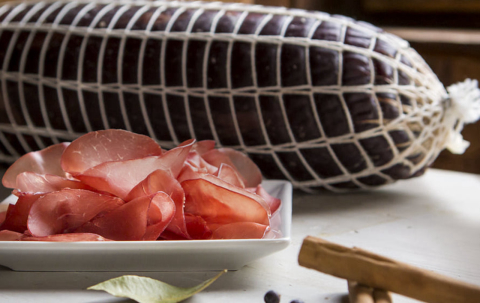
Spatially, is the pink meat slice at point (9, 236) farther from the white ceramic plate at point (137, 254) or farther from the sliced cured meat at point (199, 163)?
the sliced cured meat at point (199, 163)

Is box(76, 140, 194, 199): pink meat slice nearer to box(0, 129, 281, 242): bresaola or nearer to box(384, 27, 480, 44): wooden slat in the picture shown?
box(0, 129, 281, 242): bresaola

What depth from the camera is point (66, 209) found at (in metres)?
0.38

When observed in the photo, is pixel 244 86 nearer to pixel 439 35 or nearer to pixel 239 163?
pixel 239 163

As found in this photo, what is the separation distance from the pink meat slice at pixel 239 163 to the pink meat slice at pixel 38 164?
132 millimetres

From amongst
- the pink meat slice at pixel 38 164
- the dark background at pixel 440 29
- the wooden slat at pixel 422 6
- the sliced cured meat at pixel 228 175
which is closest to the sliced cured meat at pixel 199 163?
the sliced cured meat at pixel 228 175

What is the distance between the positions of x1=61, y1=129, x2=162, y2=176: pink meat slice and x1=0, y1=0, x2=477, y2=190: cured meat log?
0.56 feet

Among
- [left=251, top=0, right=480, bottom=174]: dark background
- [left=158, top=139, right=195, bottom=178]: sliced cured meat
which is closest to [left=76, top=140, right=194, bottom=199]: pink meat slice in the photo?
A: [left=158, top=139, right=195, bottom=178]: sliced cured meat

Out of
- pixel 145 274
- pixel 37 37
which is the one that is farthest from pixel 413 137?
pixel 37 37

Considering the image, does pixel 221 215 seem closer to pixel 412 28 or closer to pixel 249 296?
pixel 249 296

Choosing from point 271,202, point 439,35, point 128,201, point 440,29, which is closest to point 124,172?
point 128,201

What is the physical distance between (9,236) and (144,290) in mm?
117

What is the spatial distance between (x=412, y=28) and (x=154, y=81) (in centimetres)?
93

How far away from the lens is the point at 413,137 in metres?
0.57

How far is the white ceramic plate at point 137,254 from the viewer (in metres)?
0.35
